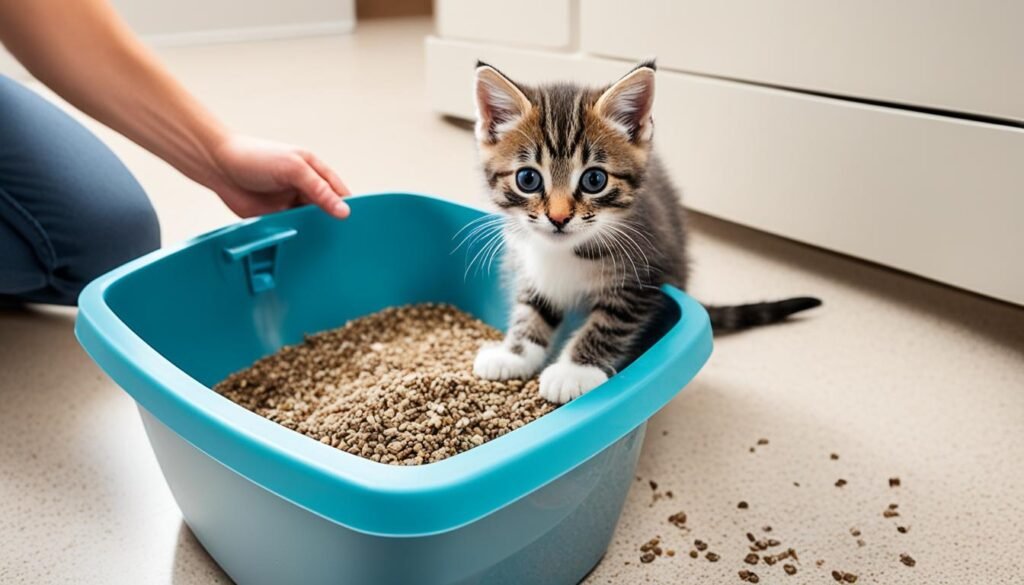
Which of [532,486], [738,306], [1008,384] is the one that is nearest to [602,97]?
[532,486]

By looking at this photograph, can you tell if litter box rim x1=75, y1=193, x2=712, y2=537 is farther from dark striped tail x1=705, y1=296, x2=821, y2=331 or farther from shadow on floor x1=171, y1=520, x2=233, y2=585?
dark striped tail x1=705, y1=296, x2=821, y2=331

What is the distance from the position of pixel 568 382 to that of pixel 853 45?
88cm

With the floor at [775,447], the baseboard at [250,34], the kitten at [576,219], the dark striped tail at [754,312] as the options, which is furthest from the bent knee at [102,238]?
the baseboard at [250,34]

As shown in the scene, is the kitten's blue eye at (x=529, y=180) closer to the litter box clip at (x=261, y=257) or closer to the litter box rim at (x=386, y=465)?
the litter box rim at (x=386, y=465)

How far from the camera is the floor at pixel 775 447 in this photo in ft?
3.05

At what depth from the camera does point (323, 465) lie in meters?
0.65

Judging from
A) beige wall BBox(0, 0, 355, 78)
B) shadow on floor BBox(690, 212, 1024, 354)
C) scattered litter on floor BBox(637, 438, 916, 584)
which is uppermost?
beige wall BBox(0, 0, 355, 78)

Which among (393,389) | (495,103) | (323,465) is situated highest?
(495,103)

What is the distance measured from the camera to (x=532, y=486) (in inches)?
27.1

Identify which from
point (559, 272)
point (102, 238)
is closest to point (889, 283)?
point (559, 272)

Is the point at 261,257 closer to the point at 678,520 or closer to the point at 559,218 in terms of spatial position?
the point at 559,218

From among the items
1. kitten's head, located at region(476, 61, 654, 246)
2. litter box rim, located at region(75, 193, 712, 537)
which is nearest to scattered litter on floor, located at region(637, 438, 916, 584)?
litter box rim, located at region(75, 193, 712, 537)

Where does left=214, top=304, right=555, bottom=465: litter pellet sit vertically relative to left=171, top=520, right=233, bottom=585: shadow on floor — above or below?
above

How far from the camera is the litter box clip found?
1.15 meters
